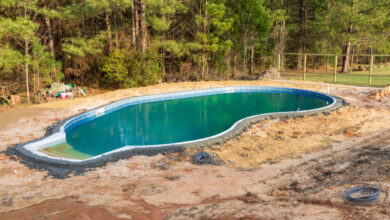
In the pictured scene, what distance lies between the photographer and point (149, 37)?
49.8ft

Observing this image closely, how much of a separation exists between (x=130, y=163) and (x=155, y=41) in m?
10.2

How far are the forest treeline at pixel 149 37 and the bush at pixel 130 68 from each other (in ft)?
0.15

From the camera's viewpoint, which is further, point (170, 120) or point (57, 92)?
point (57, 92)

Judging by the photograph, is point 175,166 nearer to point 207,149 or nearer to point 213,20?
point 207,149

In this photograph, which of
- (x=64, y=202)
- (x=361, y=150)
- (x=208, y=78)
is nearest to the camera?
(x=64, y=202)

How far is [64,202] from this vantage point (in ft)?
12.8

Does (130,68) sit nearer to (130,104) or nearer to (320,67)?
(130,104)

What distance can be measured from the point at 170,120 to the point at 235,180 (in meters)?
5.28

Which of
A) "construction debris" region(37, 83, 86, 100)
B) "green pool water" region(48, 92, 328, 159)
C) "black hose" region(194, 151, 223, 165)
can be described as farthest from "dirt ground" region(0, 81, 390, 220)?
"construction debris" region(37, 83, 86, 100)

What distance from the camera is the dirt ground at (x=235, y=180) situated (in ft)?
11.6

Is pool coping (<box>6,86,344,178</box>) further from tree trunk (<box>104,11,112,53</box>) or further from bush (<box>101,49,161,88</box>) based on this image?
tree trunk (<box>104,11,112,53</box>)

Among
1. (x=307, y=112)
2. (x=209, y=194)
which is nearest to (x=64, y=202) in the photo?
(x=209, y=194)

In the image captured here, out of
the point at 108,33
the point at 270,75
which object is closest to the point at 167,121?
the point at 108,33

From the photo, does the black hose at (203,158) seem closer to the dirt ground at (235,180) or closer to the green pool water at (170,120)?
the dirt ground at (235,180)
